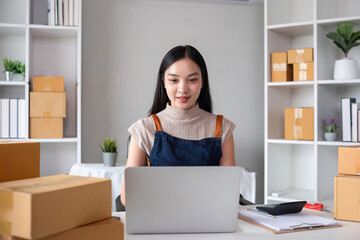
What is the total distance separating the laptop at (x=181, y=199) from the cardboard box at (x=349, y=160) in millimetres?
479

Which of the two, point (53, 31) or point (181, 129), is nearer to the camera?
point (181, 129)

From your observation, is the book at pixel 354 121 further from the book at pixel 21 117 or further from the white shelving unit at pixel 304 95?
the book at pixel 21 117

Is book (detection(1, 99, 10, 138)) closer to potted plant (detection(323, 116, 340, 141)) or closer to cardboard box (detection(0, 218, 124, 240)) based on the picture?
cardboard box (detection(0, 218, 124, 240))

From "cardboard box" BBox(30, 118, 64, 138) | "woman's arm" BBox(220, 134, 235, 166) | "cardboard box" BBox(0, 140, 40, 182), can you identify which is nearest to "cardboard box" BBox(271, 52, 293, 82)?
"woman's arm" BBox(220, 134, 235, 166)

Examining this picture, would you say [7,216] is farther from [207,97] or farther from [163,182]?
[207,97]

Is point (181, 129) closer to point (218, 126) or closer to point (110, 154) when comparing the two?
point (218, 126)

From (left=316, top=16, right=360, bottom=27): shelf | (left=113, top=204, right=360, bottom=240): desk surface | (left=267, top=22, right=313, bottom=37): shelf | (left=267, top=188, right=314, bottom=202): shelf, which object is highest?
(left=267, top=22, right=313, bottom=37): shelf

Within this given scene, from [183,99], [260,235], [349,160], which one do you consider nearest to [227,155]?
[183,99]

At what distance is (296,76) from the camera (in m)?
3.13

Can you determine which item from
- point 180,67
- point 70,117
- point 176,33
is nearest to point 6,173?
point 180,67

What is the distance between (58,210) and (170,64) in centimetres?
102

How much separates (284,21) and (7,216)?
3044mm

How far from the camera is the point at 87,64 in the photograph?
343cm

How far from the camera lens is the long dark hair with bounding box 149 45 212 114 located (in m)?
→ 1.76
